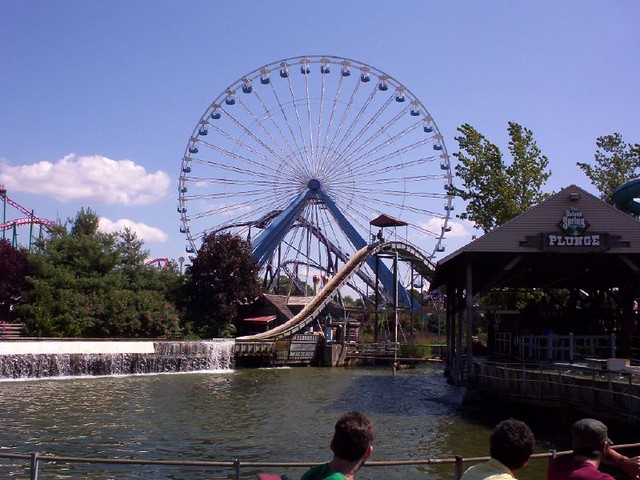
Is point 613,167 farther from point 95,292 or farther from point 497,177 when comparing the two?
point 95,292

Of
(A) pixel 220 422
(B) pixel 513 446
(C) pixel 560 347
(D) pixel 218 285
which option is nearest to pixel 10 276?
(D) pixel 218 285

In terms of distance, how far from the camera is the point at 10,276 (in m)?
42.7

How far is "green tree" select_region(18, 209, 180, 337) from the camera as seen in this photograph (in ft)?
130

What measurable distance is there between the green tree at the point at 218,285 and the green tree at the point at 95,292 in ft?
5.61

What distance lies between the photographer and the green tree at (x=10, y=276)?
4256 cm

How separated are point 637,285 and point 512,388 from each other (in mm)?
7809

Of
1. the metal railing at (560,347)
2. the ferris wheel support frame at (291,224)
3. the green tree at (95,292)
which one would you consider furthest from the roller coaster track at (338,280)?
the metal railing at (560,347)

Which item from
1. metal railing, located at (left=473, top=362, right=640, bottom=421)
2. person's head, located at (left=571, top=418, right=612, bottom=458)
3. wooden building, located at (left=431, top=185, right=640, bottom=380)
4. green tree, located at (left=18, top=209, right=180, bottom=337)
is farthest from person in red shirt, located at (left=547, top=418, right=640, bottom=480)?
green tree, located at (left=18, top=209, right=180, bottom=337)

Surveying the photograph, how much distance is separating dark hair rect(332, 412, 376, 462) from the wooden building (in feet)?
57.5

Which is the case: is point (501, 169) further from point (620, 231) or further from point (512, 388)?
point (512, 388)

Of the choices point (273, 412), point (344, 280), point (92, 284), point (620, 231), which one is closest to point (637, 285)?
point (620, 231)

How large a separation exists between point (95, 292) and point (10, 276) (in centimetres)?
484

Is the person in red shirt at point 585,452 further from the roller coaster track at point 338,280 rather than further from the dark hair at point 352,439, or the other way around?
the roller coaster track at point 338,280

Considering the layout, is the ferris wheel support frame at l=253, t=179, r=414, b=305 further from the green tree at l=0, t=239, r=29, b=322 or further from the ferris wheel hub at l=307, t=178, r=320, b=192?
the green tree at l=0, t=239, r=29, b=322
